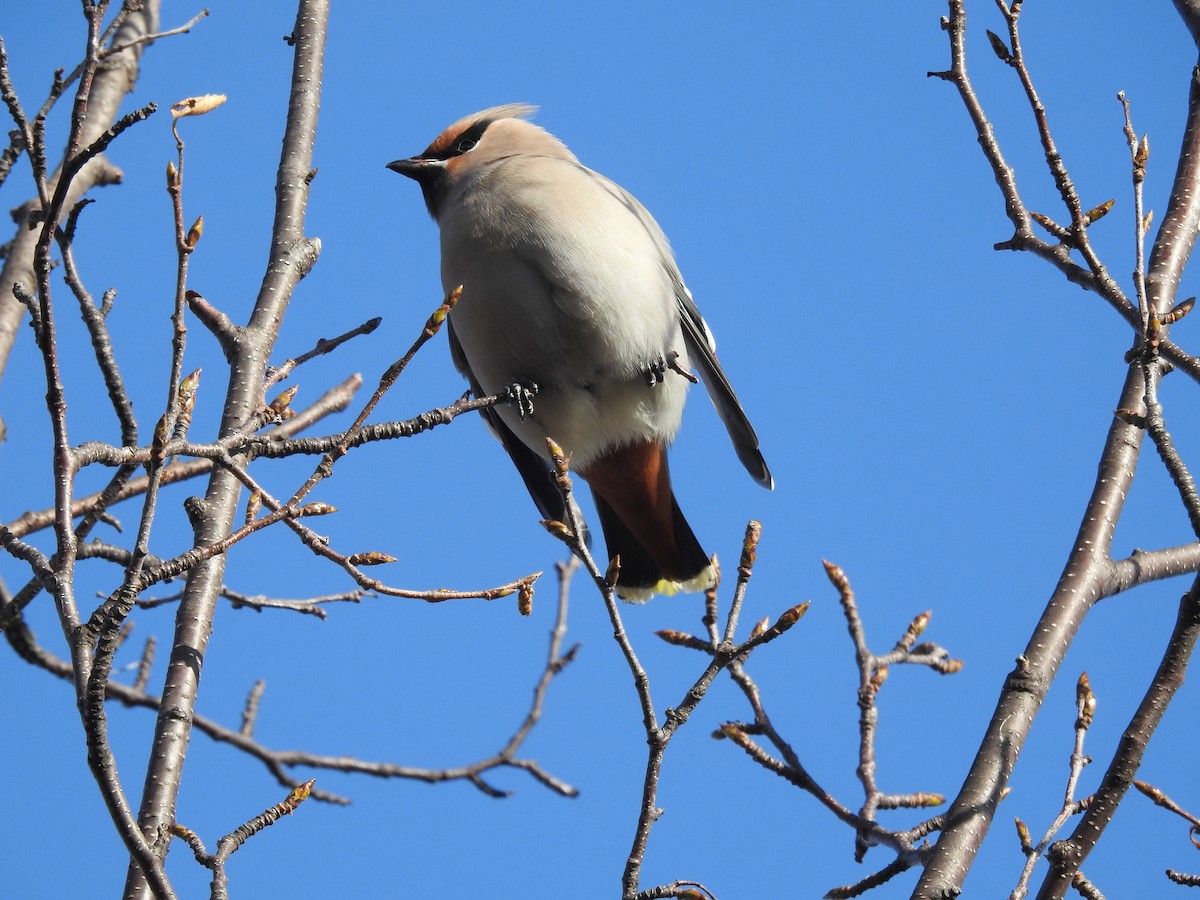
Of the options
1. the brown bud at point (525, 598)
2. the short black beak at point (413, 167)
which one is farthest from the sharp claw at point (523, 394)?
the brown bud at point (525, 598)

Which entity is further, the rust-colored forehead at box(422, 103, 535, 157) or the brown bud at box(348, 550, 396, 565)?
the rust-colored forehead at box(422, 103, 535, 157)

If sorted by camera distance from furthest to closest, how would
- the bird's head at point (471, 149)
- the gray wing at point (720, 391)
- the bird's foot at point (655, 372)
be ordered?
the bird's head at point (471, 149), the gray wing at point (720, 391), the bird's foot at point (655, 372)

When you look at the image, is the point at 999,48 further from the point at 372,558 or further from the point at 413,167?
the point at 413,167

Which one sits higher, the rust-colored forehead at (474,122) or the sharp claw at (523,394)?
the rust-colored forehead at (474,122)

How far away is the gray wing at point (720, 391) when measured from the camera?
4.36 metres

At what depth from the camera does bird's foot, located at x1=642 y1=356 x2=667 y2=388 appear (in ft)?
13.2

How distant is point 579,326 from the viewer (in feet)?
12.4

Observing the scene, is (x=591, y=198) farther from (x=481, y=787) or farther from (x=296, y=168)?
(x=481, y=787)

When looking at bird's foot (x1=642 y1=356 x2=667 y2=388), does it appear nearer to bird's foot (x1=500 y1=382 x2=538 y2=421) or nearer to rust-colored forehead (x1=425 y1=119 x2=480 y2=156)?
bird's foot (x1=500 y1=382 x2=538 y2=421)

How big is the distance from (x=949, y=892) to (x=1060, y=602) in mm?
788

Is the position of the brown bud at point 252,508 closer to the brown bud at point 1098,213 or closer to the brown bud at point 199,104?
the brown bud at point 199,104

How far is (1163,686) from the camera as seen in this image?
2039 millimetres

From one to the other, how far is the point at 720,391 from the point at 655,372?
45 cm

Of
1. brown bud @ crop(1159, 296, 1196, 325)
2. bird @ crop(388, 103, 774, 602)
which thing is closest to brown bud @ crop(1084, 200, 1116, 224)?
brown bud @ crop(1159, 296, 1196, 325)
